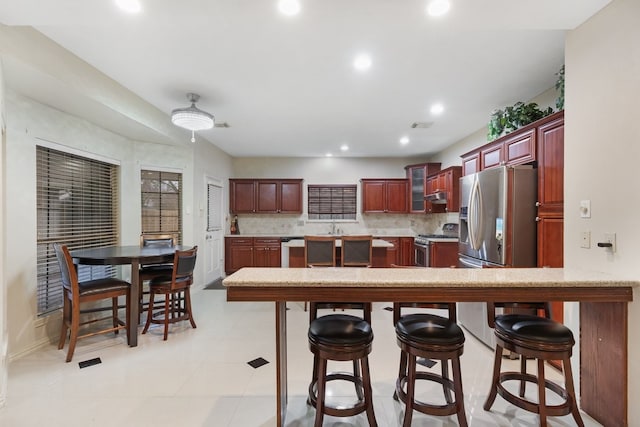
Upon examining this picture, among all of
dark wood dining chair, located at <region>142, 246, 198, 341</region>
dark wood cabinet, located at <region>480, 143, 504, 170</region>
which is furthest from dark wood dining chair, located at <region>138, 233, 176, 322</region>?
dark wood cabinet, located at <region>480, 143, 504, 170</region>

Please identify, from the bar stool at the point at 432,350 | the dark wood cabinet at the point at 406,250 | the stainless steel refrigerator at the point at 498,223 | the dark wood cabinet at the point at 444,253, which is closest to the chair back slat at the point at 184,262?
the bar stool at the point at 432,350

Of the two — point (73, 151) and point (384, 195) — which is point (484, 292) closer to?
point (73, 151)

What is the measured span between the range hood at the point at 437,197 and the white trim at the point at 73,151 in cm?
487

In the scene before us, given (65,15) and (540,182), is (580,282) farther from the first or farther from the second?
(65,15)

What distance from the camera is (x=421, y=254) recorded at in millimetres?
5062

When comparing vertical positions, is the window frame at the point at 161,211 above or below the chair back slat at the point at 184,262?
above

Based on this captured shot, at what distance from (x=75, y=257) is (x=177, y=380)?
1.47 metres

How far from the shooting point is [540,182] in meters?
2.43

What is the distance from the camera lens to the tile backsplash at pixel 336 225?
20.6 ft

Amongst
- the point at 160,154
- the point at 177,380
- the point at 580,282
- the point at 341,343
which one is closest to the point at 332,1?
the point at 341,343

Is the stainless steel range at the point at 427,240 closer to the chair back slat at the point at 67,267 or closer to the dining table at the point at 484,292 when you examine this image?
the dining table at the point at 484,292

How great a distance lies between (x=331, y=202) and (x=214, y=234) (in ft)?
8.34

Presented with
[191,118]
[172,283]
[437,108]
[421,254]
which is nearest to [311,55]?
[191,118]

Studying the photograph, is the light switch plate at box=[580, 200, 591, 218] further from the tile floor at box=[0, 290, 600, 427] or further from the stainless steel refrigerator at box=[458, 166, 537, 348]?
the tile floor at box=[0, 290, 600, 427]
